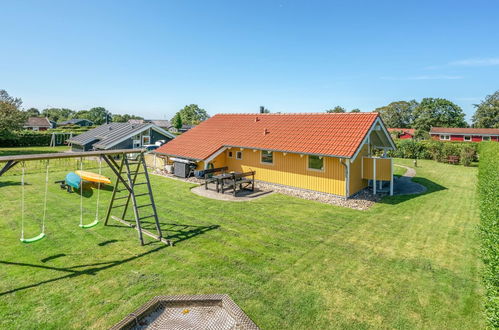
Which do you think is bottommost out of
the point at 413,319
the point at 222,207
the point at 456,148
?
the point at 413,319

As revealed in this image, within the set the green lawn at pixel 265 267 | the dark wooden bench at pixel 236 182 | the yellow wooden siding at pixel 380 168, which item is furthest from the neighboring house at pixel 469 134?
the dark wooden bench at pixel 236 182

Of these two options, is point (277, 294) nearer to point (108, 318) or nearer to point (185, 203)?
point (108, 318)

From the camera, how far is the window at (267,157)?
16.5 metres

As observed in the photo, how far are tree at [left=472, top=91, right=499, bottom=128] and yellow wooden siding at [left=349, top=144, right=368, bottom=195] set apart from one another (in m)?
73.4

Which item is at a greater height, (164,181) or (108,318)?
(164,181)

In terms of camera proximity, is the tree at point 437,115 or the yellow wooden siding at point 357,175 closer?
the yellow wooden siding at point 357,175

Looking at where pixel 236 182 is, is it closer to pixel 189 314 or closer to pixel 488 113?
pixel 189 314

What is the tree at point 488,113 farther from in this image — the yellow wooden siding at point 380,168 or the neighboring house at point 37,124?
the neighboring house at point 37,124

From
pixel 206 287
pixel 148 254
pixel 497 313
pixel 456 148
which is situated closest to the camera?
pixel 497 313

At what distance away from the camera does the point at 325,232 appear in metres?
9.62

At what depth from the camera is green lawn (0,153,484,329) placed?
213 inches

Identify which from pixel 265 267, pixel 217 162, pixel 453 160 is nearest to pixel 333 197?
pixel 265 267

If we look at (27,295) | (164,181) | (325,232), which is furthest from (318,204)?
(27,295)

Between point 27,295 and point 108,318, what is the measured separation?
216 cm
